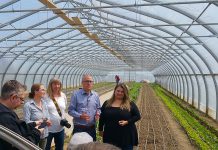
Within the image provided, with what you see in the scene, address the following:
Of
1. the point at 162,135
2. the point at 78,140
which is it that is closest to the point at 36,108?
the point at 78,140

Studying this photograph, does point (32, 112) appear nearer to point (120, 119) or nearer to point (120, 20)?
point (120, 119)

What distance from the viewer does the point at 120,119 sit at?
15.4 ft

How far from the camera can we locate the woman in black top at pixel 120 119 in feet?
15.4

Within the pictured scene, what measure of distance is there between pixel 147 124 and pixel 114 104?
9818 millimetres

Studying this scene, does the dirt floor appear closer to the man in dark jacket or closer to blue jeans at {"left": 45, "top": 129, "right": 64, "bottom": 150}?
blue jeans at {"left": 45, "top": 129, "right": 64, "bottom": 150}

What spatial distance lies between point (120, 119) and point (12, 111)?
6.81 feet

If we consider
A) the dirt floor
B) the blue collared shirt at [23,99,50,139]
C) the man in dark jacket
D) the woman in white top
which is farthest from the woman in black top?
the dirt floor

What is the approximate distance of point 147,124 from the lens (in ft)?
47.2

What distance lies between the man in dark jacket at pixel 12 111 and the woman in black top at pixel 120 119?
1.82 metres

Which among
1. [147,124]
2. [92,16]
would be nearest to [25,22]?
[92,16]

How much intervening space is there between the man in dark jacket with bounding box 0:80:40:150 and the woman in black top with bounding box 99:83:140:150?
71.6 inches

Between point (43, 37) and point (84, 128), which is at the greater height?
point (43, 37)

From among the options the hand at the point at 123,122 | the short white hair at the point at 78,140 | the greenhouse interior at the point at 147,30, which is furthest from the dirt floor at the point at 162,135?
the short white hair at the point at 78,140

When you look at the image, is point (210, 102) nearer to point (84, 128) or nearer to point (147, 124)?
point (147, 124)
